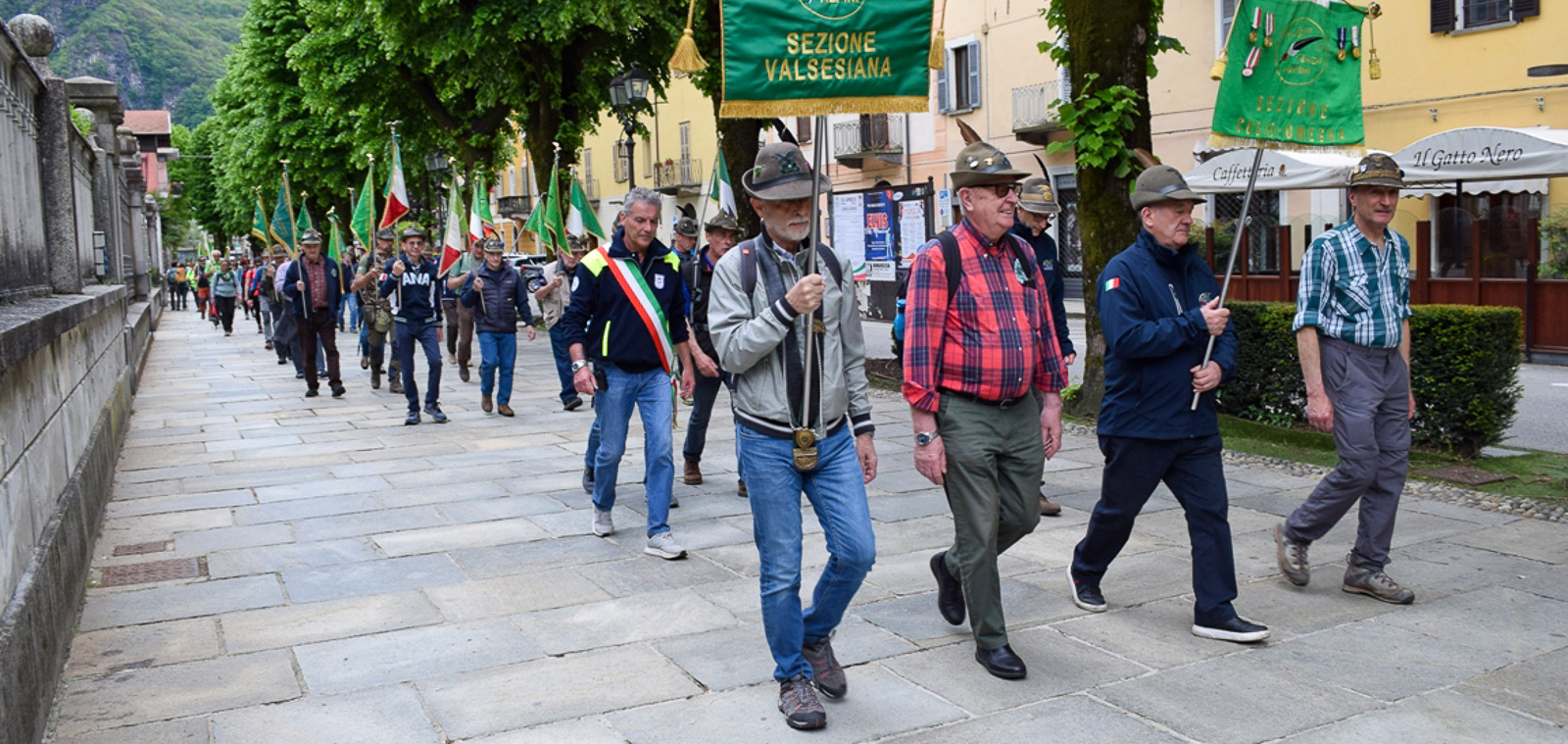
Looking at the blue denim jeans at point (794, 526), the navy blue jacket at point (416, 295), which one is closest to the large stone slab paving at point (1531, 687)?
the blue denim jeans at point (794, 526)

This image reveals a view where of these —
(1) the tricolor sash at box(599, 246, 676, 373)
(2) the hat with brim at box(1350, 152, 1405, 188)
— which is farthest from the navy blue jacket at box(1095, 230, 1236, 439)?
(1) the tricolor sash at box(599, 246, 676, 373)

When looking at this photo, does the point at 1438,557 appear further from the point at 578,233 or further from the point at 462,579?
the point at 578,233

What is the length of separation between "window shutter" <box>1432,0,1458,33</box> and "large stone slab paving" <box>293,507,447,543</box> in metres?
18.9

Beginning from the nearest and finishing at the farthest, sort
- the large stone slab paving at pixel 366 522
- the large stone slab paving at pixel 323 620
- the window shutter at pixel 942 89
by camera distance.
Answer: the large stone slab paving at pixel 323 620, the large stone slab paving at pixel 366 522, the window shutter at pixel 942 89

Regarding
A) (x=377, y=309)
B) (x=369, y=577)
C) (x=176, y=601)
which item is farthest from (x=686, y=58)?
(x=377, y=309)

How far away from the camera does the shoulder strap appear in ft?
16.0

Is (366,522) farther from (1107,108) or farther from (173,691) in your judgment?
(1107,108)

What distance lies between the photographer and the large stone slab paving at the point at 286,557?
273 inches

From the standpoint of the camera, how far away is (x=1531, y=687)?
4652mm

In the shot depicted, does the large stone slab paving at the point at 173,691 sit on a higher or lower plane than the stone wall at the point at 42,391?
lower

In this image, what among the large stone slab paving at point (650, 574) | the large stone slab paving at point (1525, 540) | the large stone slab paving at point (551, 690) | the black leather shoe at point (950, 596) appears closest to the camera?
the large stone slab paving at point (551, 690)

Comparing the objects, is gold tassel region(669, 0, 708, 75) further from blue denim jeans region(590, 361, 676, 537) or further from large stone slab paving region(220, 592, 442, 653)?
large stone slab paving region(220, 592, 442, 653)

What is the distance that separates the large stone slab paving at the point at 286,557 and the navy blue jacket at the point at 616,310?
1.60 meters

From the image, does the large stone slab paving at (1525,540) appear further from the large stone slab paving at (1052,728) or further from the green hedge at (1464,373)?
the large stone slab paving at (1052,728)
